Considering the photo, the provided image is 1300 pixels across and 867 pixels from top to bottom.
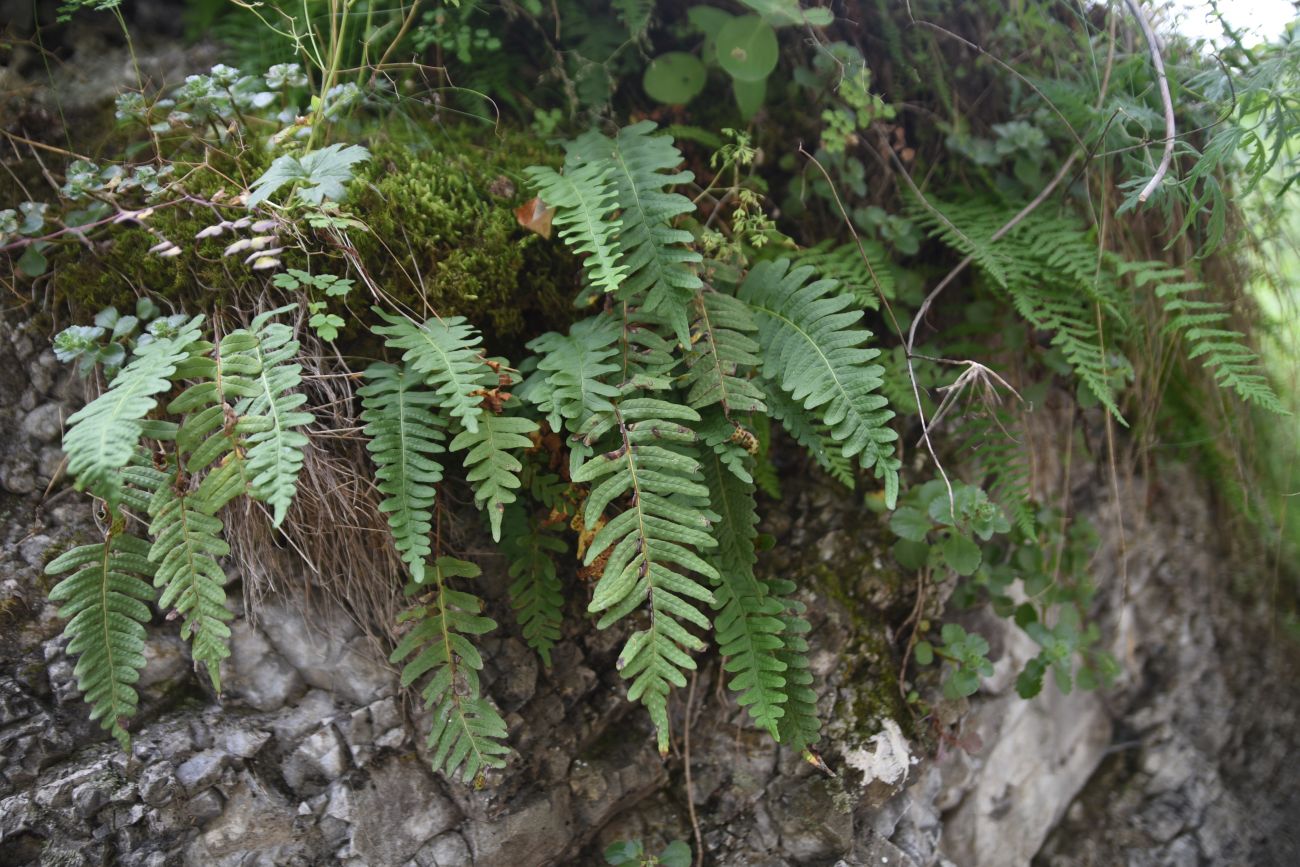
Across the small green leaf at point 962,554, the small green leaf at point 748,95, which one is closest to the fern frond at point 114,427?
the small green leaf at point 748,95

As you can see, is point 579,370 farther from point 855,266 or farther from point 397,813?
point 397,813

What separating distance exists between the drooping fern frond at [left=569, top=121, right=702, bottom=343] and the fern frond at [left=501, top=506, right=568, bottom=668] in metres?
0.55

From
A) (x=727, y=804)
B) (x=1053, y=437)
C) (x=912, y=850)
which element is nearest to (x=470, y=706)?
Result: (x=727, y=804)

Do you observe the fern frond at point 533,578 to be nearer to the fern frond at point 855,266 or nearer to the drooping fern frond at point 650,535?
A: the drooping fern frond at point 650,535

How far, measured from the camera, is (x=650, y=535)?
66.4 inches

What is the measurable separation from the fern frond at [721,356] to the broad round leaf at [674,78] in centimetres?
74

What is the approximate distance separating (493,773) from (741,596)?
71 cm

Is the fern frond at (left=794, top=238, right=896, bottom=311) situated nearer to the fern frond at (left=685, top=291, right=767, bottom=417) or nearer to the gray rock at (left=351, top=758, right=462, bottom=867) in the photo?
the fern frond at (left=685, top=291, right=767, bottom=417)

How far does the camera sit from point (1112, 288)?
2.27m

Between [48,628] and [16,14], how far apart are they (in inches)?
61.7

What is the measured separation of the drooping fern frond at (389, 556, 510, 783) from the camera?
1.78 metres

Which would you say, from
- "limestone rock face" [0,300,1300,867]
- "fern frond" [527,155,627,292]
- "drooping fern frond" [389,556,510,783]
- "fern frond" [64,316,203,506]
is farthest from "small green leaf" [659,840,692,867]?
"fern frond" [64,316,203,506]

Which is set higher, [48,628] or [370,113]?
[370,113]

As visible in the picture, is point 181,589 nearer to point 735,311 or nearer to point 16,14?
point 735,311
